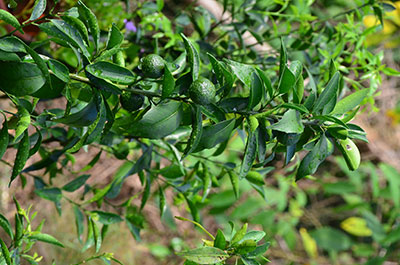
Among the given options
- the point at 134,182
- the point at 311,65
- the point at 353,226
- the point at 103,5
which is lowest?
the point at 353,226

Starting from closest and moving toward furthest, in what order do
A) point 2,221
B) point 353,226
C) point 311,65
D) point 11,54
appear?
point 11,54
point 2,221
point 311,65
point 353,226

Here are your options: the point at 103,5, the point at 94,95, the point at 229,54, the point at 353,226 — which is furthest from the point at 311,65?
the point at 353,226

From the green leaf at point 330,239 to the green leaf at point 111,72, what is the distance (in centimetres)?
180

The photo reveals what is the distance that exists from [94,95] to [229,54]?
0.48 m

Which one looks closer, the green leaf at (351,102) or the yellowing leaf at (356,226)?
the green leaf at (351,102)

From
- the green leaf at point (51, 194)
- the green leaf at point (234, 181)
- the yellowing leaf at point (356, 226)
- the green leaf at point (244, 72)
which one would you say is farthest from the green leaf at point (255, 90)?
the yellowing leaf at point (356, 226)

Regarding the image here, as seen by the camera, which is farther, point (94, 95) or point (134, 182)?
point (134, 182)

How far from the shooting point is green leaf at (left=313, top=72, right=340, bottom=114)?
1.36 ft

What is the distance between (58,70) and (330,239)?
188cm

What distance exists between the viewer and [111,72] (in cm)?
38

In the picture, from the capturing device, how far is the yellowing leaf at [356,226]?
2.11m

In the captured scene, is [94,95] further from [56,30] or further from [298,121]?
[298,121]

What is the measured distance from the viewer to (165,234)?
1.85 metres

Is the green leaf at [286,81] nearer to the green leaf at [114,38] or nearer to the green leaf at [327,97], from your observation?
the green leaf at [327,97]
